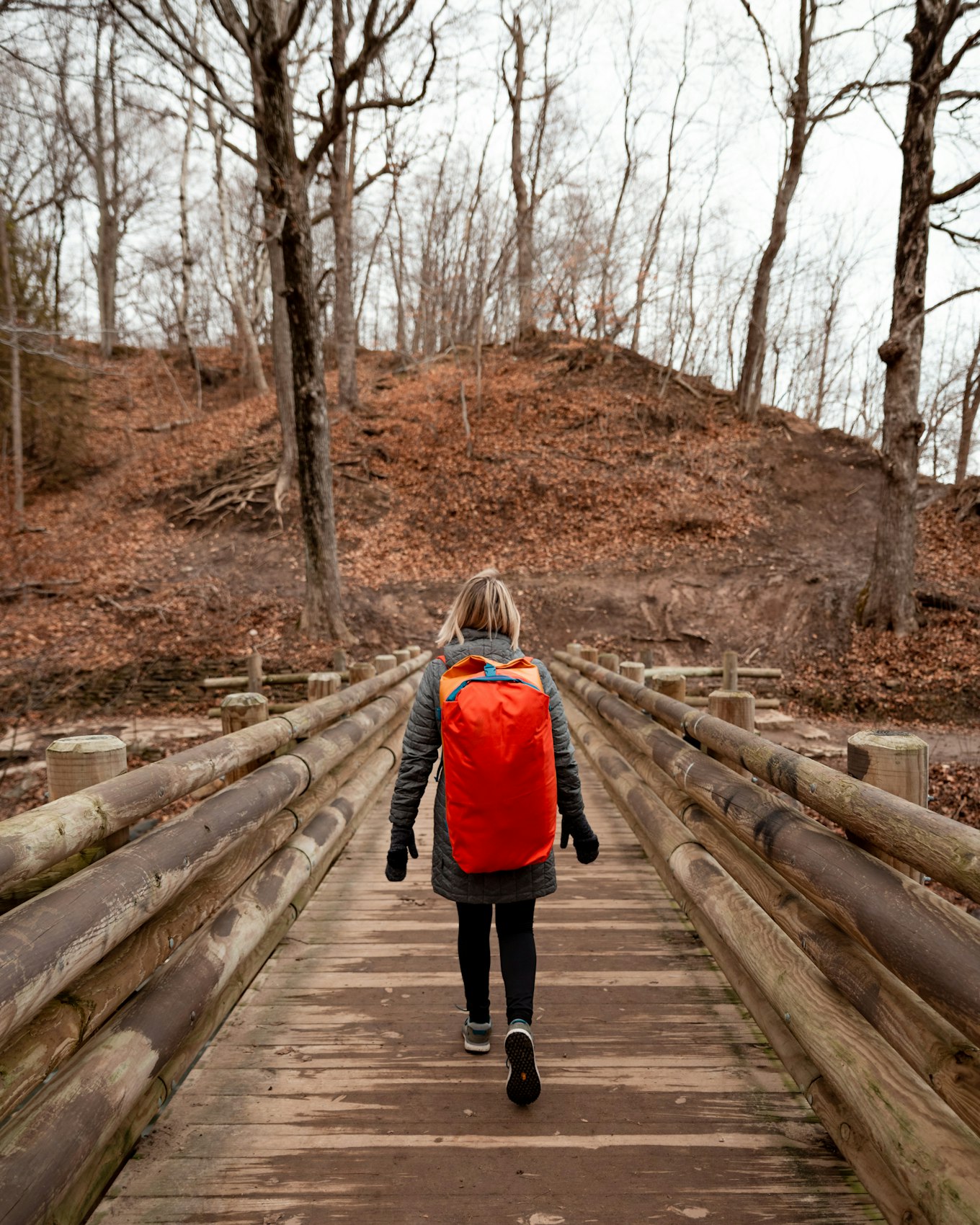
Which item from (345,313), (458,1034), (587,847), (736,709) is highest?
(345,313)

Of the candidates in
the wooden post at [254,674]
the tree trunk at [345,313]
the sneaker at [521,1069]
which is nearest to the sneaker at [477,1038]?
the sneaker at [521,1069]

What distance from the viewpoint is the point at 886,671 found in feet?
37.7

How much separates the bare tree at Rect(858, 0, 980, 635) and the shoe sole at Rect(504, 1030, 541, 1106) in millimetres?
11941

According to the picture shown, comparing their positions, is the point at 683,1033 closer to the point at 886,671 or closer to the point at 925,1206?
Result: the point at 925,1206

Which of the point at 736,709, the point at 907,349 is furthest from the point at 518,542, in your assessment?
Answer: the point at 736,709

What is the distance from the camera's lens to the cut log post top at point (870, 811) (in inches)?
66.1

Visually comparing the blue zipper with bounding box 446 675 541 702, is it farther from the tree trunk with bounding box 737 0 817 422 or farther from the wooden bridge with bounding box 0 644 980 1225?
the tree trunk with bounding box 737 0 817 422

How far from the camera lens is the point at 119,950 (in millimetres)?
A: 2209

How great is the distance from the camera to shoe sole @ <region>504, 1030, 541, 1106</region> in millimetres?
2387

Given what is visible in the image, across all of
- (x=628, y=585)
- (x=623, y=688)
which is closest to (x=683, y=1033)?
(x=623, y=688)

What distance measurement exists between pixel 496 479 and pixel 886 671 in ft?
36.2

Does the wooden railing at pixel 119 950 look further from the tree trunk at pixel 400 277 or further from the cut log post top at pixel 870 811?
the tree trunk at pixel 400 277

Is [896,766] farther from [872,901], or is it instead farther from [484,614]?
[484,614]

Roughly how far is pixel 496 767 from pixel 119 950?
1275mm
